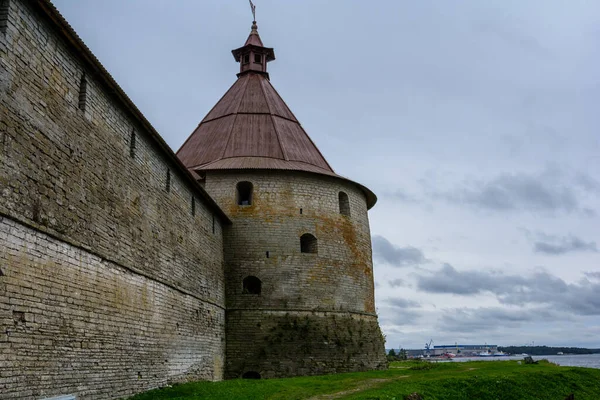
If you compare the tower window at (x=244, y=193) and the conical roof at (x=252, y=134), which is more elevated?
the conical roof at (x=252, y=134)

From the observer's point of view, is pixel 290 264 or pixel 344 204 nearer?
pixel 290 264

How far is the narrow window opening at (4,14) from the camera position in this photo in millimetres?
8109

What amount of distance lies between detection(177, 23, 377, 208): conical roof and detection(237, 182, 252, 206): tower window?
802 millimetres

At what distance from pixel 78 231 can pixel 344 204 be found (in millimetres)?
14148

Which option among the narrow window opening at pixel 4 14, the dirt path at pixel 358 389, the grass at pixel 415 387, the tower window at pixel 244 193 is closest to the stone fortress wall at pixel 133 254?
the narrow window opening at pixel 4 14

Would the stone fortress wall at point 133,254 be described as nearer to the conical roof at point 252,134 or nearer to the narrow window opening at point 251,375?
the narrow window opening at point 251,375

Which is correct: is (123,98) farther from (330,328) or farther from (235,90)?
(235,90)

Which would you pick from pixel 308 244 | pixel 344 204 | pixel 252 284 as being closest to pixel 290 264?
pixel 308 244

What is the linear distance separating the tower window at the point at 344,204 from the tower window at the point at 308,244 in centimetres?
195

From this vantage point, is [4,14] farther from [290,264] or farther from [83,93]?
[290,264]

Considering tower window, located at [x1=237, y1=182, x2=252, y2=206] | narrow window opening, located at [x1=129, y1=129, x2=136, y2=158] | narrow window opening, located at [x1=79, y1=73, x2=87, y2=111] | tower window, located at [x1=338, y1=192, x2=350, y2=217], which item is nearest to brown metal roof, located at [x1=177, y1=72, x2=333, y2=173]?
tower window, located at [x1=338, y1=192, x2=350, y2=217]

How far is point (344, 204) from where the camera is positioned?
902 inches

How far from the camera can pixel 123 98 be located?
1177 cm

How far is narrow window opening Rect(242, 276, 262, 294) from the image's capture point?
20.7 meters
